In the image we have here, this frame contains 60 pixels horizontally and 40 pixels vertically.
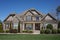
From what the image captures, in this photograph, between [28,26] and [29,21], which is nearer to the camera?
[29,21]

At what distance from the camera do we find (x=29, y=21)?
141ft

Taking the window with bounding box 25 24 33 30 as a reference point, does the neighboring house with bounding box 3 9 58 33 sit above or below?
above

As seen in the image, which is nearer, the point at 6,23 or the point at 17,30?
the point at 17,30

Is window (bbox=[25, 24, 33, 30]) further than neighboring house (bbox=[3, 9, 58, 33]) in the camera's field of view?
Yes

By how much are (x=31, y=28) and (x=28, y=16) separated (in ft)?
10.1

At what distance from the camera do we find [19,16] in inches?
1734

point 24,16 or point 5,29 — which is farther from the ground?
point 24,16

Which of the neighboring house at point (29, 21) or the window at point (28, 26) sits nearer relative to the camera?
the neighboring house at point (29, 21)

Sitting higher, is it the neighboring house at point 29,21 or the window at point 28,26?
the neighboring house at point 29,21

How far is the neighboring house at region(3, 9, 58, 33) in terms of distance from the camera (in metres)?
42.1

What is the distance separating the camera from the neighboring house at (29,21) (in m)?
42.1

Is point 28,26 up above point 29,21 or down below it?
below

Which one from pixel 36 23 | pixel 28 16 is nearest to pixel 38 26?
pixel 36 23

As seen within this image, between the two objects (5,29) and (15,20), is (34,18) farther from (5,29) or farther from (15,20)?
(5,29)
